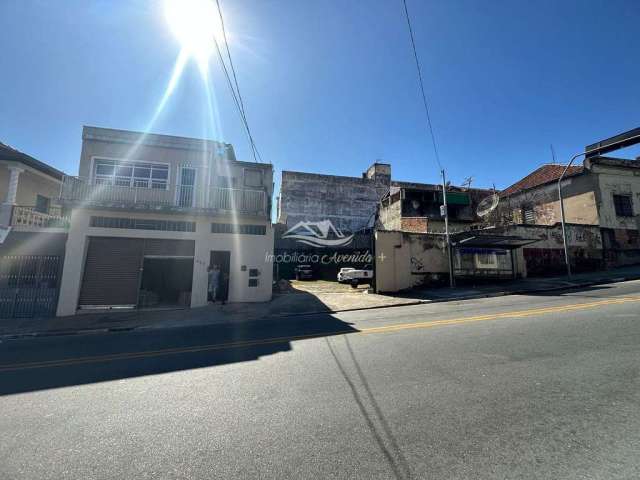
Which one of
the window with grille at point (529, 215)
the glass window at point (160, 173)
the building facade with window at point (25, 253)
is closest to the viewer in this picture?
the building facade with window at point (25, 253)

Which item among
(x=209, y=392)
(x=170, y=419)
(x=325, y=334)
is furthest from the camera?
(x=325, y=334)

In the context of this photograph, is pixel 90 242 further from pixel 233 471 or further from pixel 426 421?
pixel 426 421

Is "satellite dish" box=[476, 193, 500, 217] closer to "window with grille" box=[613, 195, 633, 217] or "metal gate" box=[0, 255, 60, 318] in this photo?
"window with grille" box=[613, 195, 633, 217]

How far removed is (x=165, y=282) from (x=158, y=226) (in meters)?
3.33

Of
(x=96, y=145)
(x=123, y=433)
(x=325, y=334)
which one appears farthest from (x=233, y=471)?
(x=96, y=145)

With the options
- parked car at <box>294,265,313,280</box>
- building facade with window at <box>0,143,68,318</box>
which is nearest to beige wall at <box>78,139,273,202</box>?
building facade with window at <box>0,143,68,318</box>

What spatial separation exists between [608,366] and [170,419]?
605 centimetres

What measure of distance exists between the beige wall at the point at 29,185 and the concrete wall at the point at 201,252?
9.34 ft

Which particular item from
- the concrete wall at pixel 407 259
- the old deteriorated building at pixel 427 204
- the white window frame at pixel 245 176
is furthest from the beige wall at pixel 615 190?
the white window frame at pixel 245 176

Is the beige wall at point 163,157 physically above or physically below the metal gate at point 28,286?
above

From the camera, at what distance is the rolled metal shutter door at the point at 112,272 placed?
12602mm

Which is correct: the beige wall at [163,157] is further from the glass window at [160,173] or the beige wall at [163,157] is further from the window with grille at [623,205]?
the window with grille at [623,205]

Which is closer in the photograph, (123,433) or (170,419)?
(123,433)

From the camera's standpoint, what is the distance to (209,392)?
3.88 meters
